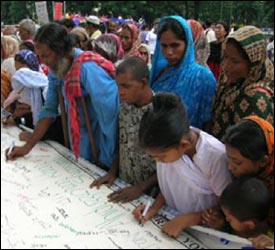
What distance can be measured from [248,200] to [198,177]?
0.22 m

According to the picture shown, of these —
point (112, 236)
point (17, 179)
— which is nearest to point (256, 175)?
point (112, 236)

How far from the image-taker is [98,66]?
1650 mm

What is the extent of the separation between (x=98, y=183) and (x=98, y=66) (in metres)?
0.50

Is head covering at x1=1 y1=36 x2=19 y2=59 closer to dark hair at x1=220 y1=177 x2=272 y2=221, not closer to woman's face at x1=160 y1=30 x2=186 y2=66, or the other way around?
woman's face at x1=160 y1=30 x2=186 y2=66

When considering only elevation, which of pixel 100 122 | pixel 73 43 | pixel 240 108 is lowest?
pixel 100 122

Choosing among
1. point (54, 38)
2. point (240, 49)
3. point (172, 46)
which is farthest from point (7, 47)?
point (240, 49)

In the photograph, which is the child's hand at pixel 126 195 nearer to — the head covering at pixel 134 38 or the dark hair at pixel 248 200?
the dark hair at pixel 248 200

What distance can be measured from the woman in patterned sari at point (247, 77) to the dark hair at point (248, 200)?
305 mm

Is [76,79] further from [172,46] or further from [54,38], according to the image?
[172,46]

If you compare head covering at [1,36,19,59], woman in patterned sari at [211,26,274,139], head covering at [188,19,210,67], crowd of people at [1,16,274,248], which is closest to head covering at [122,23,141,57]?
crowd of people at [1,16,274,248]

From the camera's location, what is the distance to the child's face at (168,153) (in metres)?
1.12

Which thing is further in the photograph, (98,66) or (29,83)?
(29,83)

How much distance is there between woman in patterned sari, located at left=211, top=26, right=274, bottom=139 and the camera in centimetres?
127

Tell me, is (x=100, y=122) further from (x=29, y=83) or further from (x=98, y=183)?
(x=29, y=83)
